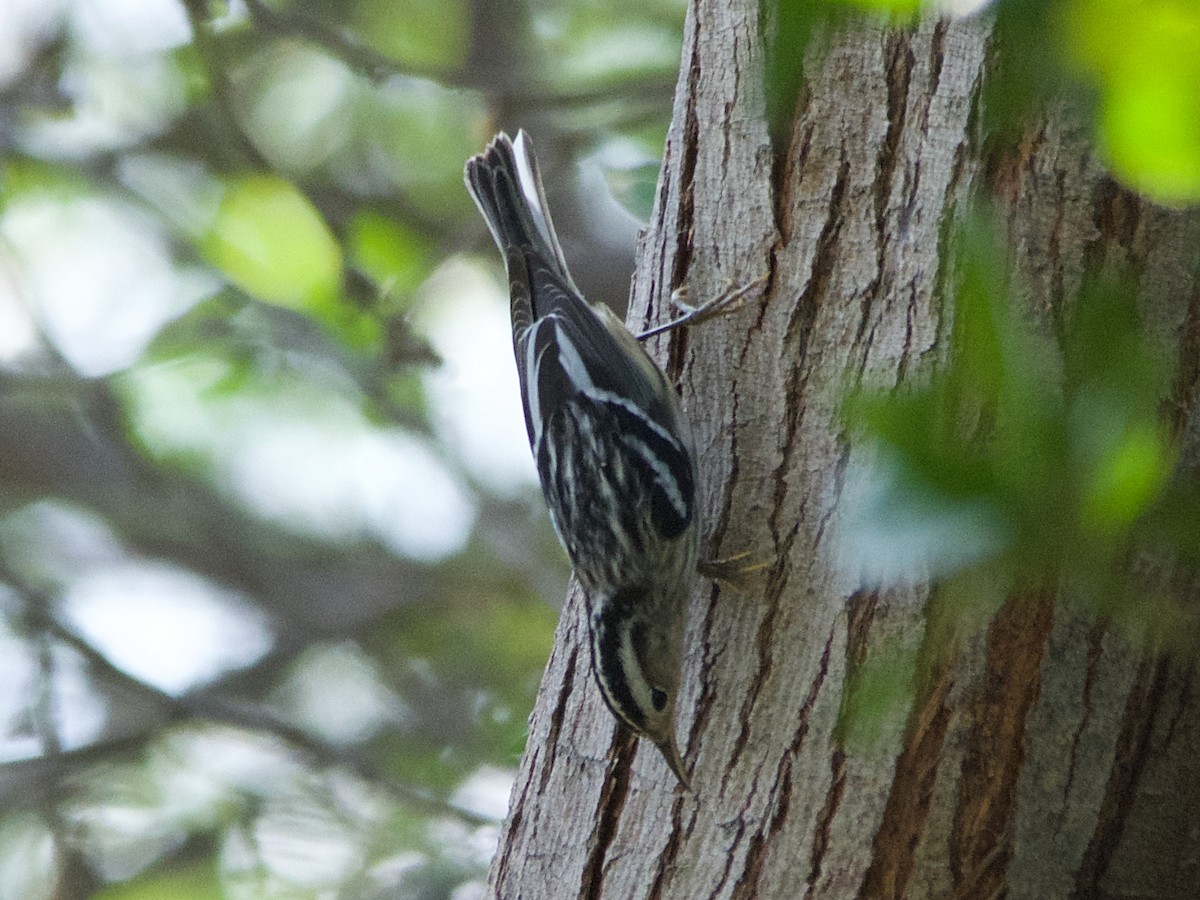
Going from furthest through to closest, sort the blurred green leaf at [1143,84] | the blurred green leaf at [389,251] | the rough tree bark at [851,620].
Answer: the blurred green leaf at [389,251] < the rough tree bark at [851,620] < the blurred green leaf at [1143,84]

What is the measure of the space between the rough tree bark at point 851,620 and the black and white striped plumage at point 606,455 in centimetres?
8

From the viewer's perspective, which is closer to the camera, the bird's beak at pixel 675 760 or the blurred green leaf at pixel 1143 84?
the blurred green leaf at pixel 1143 84

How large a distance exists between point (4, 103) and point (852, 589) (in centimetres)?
428

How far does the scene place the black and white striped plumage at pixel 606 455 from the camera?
2488 millimetres

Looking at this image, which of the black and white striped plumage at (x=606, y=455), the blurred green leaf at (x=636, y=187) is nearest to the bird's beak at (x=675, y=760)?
the black and white striped plumage at (x=606, y=455)

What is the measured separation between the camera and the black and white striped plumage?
249cm

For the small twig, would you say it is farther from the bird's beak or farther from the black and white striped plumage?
the bird's beak

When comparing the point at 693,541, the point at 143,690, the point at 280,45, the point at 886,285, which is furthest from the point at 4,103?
the point at 886,285

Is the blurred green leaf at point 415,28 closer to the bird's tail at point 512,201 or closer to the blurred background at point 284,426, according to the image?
the blurred background at point 284,426

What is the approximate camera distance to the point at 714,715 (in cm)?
228

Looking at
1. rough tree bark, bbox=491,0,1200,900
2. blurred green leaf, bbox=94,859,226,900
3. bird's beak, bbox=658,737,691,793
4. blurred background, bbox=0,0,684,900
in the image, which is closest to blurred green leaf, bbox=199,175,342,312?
blurred background, bbox=0,0,684,900

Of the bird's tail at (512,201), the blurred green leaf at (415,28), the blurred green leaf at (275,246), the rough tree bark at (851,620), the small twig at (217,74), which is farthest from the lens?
the blurred green leaf at (415,28)

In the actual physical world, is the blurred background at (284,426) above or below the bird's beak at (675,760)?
above

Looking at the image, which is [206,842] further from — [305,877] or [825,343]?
[825,343]
